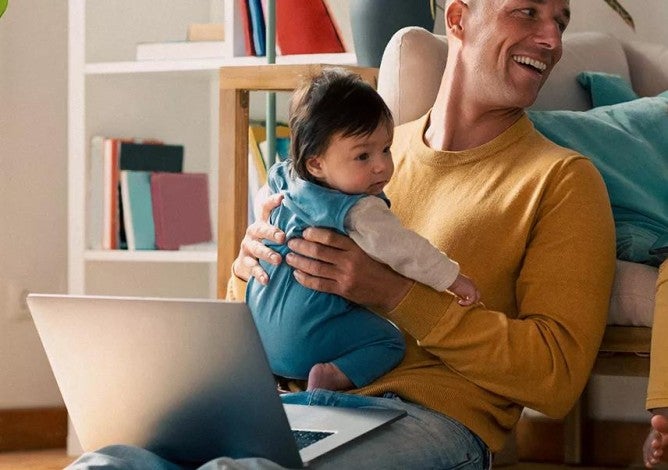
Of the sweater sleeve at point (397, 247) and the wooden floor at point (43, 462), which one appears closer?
the sweater sleeve at point (397, 247)

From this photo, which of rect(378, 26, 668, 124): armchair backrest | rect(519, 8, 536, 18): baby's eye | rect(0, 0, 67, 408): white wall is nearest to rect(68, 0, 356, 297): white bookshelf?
rect(0, 0, 67, 408): white wall

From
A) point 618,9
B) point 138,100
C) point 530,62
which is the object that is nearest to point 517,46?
point 530,62

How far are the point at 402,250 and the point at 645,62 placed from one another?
1.20 m

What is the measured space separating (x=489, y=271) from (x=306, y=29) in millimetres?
1384

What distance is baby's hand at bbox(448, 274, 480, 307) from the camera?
1.56 metres

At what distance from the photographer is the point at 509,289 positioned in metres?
1.71

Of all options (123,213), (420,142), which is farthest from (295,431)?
(123,213)

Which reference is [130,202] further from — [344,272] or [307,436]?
[307,436]

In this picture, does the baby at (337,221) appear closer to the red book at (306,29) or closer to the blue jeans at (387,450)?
the blue jeans at (387,450)

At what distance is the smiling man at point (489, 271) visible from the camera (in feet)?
5.15

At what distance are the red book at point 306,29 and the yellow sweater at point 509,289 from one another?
1.20m

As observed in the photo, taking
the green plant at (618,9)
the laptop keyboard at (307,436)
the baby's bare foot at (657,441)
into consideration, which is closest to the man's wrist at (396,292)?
the laptop keyboard at (307,436)

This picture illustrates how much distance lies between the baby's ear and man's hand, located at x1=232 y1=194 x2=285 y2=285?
0.07m

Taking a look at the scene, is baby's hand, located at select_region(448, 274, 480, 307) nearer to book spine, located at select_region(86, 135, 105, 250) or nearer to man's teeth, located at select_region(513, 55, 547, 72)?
man's teeth, located at select_region(513, 55, 547, 72)
